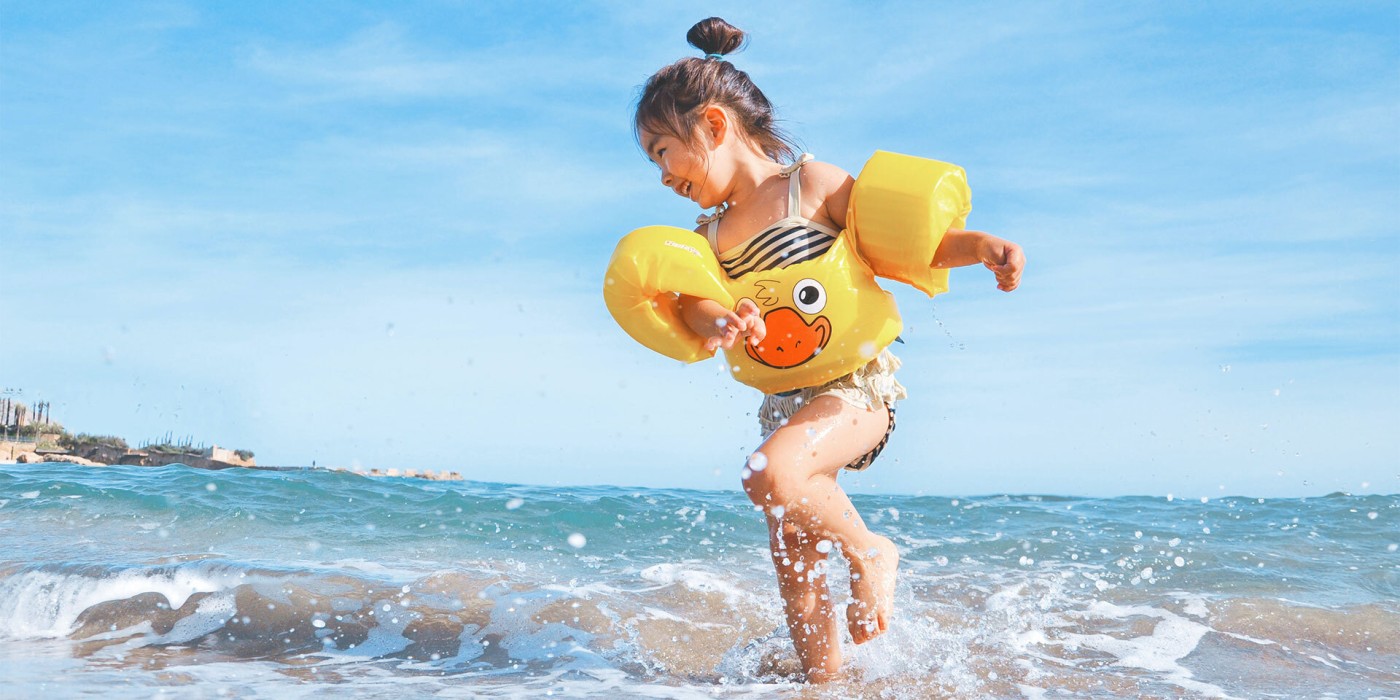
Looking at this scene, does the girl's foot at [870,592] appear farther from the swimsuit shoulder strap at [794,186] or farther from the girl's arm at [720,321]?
the swimsuit shoulder strap at [794,186]

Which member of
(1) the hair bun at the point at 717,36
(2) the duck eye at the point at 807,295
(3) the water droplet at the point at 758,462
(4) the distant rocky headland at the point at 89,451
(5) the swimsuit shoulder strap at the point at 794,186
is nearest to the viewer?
(3) the water droplet at the point at 758,462

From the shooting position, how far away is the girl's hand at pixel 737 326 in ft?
10.5

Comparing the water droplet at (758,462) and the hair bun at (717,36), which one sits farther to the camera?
the hair bun at (717,36)

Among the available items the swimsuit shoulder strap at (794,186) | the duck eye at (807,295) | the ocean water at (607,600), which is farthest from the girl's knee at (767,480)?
the swimsuit shoulder strap at (794,186)

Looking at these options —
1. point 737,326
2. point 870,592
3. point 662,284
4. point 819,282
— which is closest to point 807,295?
point 819,282

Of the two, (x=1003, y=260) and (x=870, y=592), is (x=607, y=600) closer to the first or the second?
(x=870, y=592)

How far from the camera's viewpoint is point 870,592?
11.7ft

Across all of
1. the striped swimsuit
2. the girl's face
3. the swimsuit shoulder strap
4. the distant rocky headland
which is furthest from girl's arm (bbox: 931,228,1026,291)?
the distant rocky headland

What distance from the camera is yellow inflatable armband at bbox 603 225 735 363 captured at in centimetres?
345

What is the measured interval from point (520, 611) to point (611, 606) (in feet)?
1.40

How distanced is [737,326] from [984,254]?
811 millimetres

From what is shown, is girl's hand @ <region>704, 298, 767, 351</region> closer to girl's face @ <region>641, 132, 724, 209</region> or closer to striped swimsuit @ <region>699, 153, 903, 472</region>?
striped swimsuit @ <region>699, 153, 903, 472</region>

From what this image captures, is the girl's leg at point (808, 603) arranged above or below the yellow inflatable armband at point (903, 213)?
below

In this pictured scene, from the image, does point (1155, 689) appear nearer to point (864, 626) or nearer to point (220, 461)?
point (864, 626)
